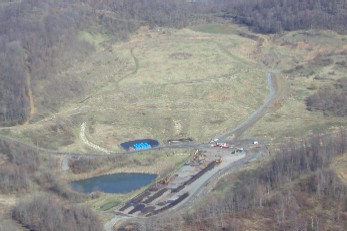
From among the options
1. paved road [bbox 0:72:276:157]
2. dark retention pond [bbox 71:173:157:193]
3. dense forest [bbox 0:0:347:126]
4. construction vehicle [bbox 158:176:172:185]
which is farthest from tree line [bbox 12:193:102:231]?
dense forest [bbox 0:0:347:126]

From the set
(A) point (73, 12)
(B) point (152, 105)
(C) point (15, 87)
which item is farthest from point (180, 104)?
(A) point (73, 12)

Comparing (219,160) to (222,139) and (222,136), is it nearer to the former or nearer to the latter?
(222,139)

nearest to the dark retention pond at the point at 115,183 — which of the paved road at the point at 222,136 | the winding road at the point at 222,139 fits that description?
the winding road at the point at 222,139

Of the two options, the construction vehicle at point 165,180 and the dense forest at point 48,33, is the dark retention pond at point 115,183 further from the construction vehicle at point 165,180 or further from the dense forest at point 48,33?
the dense forest at point 48,33

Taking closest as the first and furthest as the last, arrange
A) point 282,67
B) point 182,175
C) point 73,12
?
point 182,175, point 282,67, point 73,12

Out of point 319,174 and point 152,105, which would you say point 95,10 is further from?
point 319,174

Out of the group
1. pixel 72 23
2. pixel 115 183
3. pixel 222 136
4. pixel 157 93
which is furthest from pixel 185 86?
pixel 72 23

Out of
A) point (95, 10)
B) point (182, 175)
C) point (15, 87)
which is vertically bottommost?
point (182, 175)

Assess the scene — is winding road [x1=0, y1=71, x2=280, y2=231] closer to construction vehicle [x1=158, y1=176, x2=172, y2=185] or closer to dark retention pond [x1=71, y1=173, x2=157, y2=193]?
construction vehicle [x1=158, y1=176, x2=172, y2=185]
